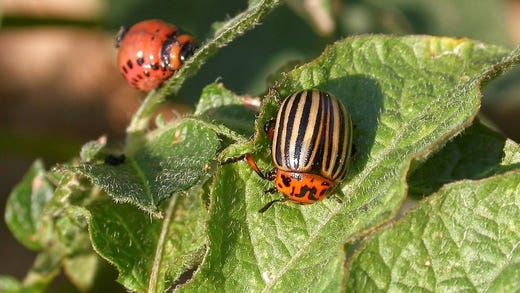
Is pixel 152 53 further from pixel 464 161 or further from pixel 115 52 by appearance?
pixel 115 52

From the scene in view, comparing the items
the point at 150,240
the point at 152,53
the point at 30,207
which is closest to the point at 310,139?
the point at 150,240

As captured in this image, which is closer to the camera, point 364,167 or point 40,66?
point 364,167

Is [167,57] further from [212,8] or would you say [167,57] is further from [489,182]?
[212,8]

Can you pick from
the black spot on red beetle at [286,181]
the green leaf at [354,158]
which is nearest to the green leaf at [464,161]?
the green leaf at [354,158]

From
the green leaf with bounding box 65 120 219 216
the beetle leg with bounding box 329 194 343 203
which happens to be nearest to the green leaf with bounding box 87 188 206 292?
the green leaf with bounding box 65 120 219 216

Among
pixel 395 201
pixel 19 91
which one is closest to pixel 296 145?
pixel 395 201
